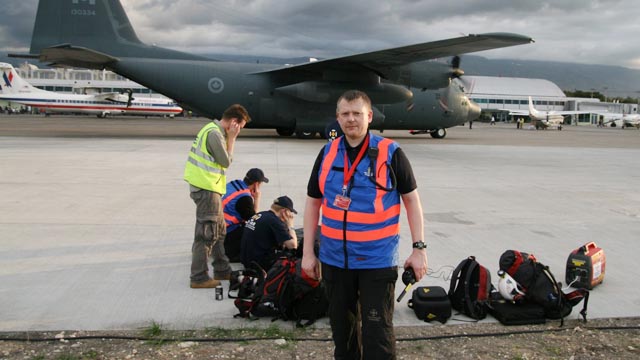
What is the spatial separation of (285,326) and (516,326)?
6.72 ft

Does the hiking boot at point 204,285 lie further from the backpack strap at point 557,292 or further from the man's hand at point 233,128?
the backpack strap at point 557,292

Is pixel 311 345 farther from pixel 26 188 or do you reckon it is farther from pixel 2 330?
pixel 26 188

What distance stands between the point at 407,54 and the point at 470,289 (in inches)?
605

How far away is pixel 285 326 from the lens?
429 centimetres

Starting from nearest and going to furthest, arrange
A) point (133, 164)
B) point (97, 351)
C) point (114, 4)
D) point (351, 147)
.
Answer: point (351, 147), point (97, 351), point (133, 164), point (114, 4)

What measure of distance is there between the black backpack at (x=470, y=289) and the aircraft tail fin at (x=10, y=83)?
5573cm

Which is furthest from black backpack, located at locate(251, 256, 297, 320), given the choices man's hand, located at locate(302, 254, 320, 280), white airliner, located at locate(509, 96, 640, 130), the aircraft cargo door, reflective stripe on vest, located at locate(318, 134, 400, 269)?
white airliner, located at locate(509, 96, 640, 130)

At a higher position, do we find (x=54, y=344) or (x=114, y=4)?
(x=114, y=4)

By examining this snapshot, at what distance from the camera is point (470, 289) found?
4.64 m

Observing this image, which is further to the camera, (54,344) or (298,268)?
(298,268)

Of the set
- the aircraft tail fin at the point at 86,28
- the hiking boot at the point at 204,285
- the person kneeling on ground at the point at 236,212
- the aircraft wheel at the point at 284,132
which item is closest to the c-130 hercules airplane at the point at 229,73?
the aircraft tail fin at the point at 86,28

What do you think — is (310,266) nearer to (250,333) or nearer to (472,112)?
(250,333)

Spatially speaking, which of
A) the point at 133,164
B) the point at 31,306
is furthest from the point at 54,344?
the point at 133,164

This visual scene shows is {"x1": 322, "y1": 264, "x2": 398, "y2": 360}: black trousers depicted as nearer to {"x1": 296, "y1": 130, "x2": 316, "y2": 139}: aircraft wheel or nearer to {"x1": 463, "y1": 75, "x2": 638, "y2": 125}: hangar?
{"x1": 296, "y1": 130, "x2": 316, "y2": 139}: aircraft wheel
